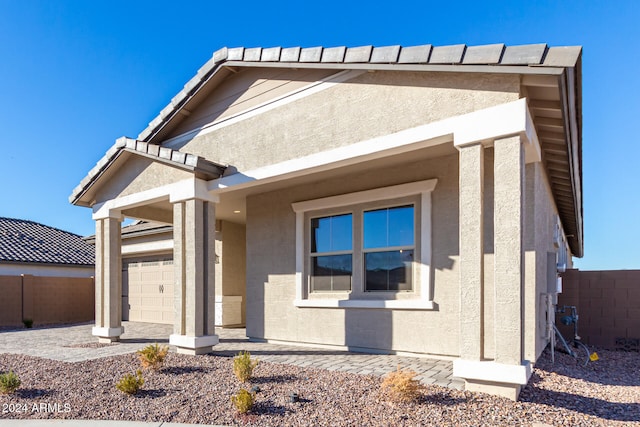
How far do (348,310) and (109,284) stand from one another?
6.02m

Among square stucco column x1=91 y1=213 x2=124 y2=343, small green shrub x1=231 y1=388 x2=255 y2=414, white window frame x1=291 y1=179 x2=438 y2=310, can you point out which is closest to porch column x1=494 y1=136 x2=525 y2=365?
white window frame x1=291 y1=179 x2=438 y2=310

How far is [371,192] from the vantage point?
8055mm

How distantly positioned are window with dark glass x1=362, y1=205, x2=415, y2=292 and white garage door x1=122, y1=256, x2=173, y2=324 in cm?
926

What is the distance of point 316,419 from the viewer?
456cm

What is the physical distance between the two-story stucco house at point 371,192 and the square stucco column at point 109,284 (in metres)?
0.05

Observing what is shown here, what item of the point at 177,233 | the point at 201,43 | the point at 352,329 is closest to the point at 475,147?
the point at 352,329

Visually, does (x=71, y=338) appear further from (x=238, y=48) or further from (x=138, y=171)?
(x=238, y=48)

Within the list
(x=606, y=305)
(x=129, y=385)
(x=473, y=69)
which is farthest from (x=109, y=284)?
(x=606, y=305)

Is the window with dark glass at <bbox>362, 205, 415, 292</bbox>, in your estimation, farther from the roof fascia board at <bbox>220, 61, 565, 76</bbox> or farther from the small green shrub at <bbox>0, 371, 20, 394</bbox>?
the small green shrub at <bbox>0, 371, 20, 394</bbox>

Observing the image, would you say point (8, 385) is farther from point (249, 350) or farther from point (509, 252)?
point (509, 252)

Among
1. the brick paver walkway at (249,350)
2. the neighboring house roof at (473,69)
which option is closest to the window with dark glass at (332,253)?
the brick paver walkway at (249,350)

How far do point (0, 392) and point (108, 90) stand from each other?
13.4 metres

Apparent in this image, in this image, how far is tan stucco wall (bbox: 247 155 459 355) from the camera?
712cm

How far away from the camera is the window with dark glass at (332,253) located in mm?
8539
